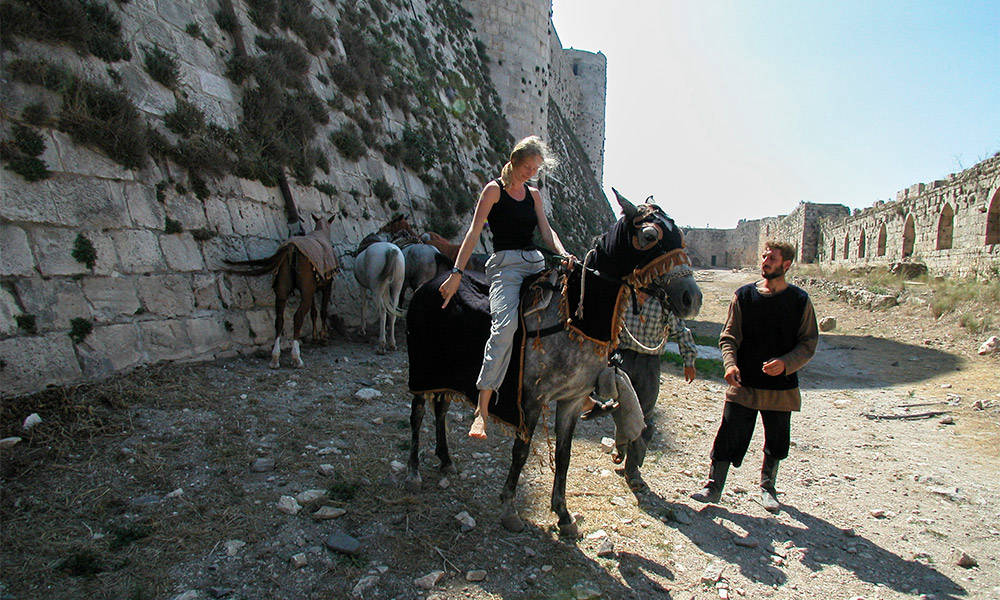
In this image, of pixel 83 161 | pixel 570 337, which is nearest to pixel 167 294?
pixel 83 161

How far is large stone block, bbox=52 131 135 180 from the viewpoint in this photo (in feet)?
17.2

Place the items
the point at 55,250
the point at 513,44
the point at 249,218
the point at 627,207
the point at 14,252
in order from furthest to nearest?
the point at 513,44, the point at 249,218, the point at 55,250, the point at 14,252, the point at 627,207

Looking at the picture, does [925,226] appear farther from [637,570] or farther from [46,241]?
[46,241]

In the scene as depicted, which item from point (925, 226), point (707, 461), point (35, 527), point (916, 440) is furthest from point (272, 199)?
point (925, 226)

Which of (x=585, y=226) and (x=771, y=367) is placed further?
(x=585, y=226)

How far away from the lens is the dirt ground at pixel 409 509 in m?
2.89

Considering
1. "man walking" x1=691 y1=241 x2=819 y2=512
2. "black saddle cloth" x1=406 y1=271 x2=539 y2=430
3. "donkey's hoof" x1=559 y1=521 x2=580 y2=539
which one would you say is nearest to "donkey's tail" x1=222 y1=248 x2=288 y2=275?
"black saddle cloth" x1=406 y1=271 x2=539 y2=430

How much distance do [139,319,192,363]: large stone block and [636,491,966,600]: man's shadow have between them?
550 centimetres

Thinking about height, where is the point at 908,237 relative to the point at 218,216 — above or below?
above

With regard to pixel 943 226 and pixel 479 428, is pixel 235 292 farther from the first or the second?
pixel 943 226

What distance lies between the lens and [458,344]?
3.77m

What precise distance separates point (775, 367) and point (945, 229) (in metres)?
16.4

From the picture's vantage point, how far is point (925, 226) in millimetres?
15875

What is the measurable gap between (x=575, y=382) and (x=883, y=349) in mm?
11278
